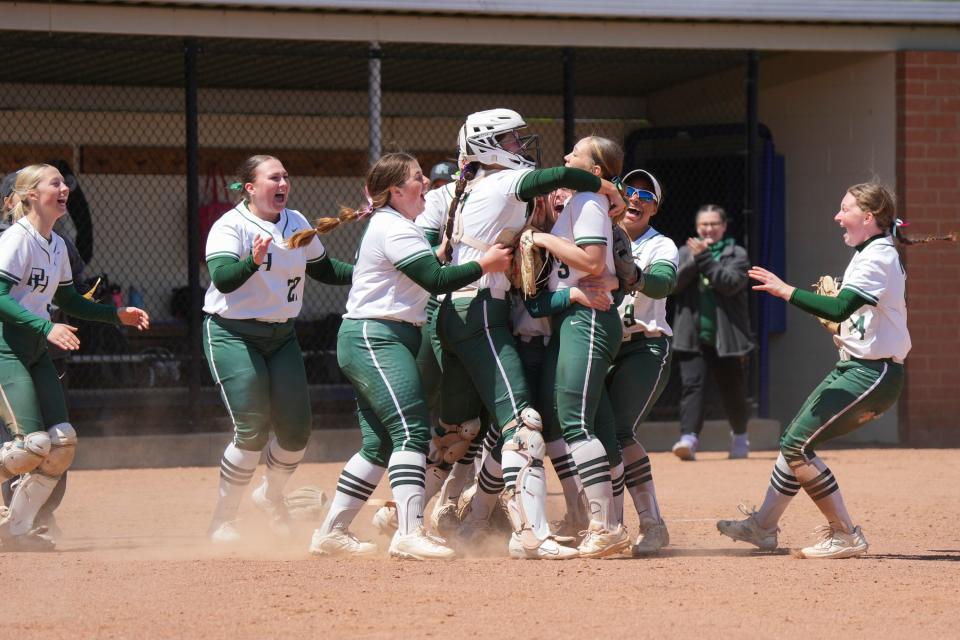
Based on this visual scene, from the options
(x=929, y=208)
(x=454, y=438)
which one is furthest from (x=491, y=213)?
(x=929, y=208)

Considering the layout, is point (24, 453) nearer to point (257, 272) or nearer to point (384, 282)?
point (257, 272)

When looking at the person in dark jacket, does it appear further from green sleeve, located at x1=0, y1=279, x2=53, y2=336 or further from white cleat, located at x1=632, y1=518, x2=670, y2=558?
green sleeve, located at x1=0, y1=279, x2=53, y2=336

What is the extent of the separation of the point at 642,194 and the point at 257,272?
1.86 m

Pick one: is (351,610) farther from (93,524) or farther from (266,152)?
(266,152)

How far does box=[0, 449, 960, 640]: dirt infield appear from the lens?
15.7 ft

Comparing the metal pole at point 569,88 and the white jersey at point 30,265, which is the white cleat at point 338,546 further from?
the metal pole at point 569,88

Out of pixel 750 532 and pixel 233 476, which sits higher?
pixel 233 476

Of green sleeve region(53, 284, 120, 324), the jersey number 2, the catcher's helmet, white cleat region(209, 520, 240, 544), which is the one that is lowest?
white cleat region(209, 520, 240, 544)

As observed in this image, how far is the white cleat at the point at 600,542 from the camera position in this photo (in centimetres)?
596

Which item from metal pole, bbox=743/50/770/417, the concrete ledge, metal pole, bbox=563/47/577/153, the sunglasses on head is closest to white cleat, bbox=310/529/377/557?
the sunglasses on head

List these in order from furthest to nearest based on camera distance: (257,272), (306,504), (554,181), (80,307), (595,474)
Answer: (306,504) < (80,307) < (257,272) < (595,474) < (554,181)

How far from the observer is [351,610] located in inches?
198

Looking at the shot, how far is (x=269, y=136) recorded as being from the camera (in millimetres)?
14547

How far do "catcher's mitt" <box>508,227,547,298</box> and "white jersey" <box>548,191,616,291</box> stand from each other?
0.08 m
